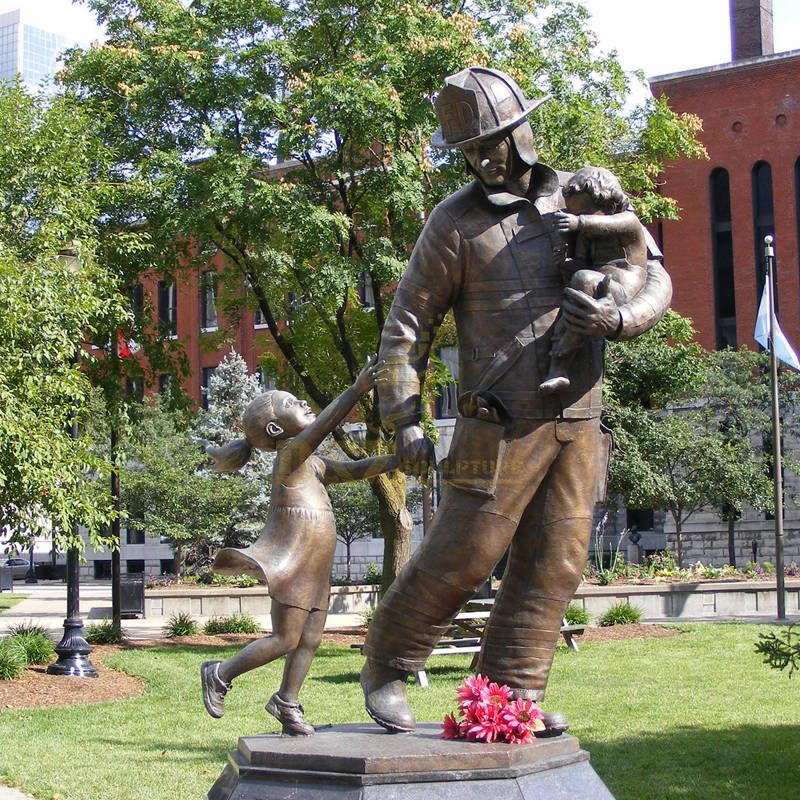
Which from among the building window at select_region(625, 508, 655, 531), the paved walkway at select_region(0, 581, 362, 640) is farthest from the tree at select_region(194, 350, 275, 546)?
the building window at select_region(625, 508, 655, 531)

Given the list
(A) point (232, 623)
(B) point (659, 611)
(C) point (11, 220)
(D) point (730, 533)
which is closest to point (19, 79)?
(C) point (11, 220)

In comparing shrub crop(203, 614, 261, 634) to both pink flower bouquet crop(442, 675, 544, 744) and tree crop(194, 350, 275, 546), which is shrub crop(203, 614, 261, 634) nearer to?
tree crop(194, 350, 275, 546)

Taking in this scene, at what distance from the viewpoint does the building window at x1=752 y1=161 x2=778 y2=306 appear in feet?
134

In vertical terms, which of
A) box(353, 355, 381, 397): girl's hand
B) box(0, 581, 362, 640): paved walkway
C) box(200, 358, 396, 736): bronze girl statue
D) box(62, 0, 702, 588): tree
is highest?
box(62, 0, 702, 588): tree

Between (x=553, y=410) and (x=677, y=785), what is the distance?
4.26 meters

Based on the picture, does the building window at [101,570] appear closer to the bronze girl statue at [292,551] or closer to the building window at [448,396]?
the building window at [448,396]

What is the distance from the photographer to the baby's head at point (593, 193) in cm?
553

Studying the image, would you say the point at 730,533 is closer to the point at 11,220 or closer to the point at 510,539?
the point at 11,220

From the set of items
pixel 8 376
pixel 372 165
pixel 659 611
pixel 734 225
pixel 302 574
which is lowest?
pixel 659 611

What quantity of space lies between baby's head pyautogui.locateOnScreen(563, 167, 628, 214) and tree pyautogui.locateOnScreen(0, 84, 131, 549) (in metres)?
8.56

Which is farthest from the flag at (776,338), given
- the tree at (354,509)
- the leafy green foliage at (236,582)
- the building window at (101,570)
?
the building window at (101,570)

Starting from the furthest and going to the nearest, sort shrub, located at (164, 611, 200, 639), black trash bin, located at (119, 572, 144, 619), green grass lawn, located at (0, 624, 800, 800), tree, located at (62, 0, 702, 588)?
black trash bin, located at (119, 572, 144, 619) < shrub, located at (164, 611, 200, 639) < tree, located at (62, 0, 702, 588) < green grass lawn, located at (0, 624, 800, 800)

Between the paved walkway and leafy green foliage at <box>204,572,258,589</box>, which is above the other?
leafy green foliage at <box>204,572,258,589</box>

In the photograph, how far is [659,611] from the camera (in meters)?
23.4
